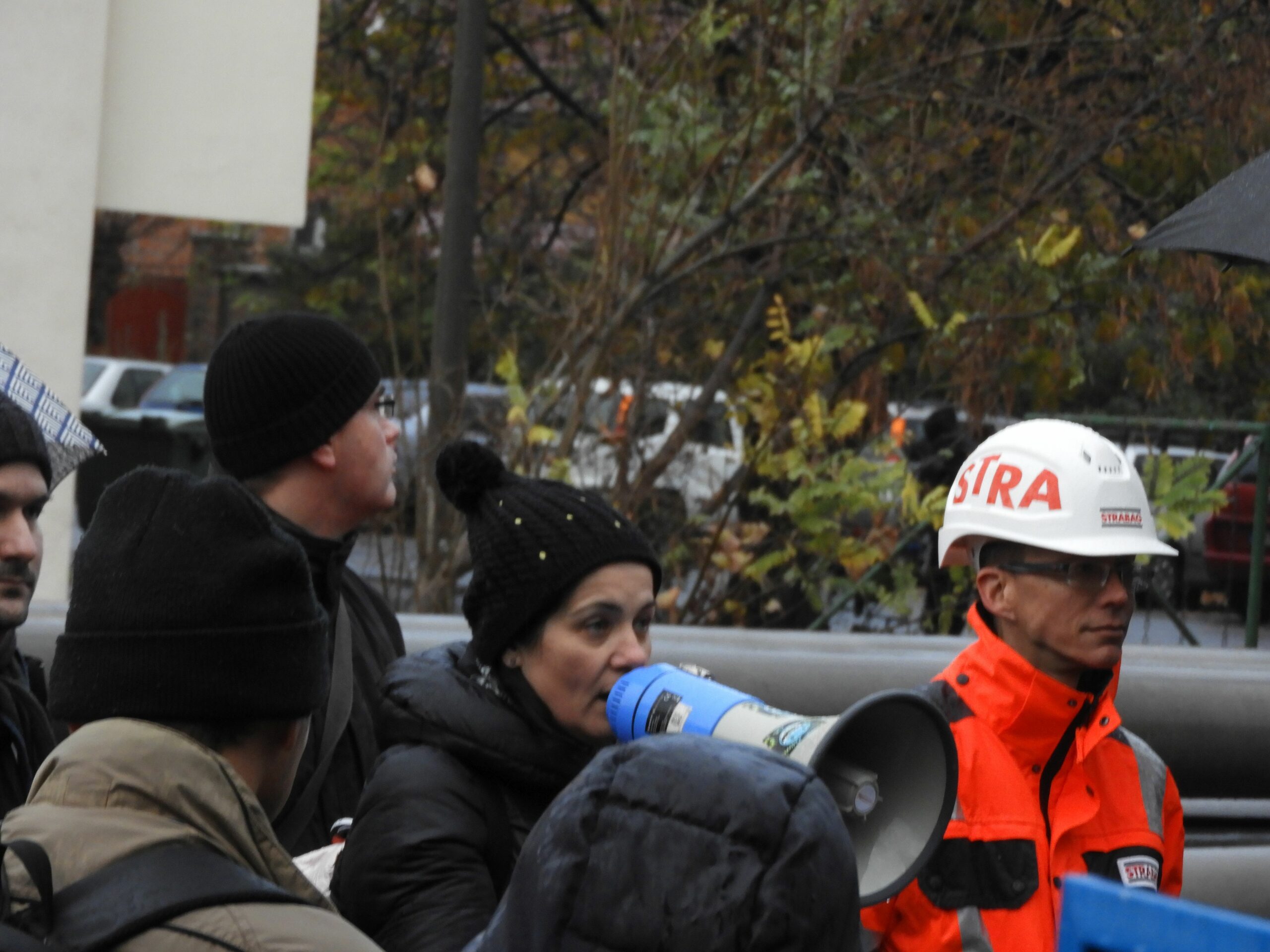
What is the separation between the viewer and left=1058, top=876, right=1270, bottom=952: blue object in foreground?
1.08 meters

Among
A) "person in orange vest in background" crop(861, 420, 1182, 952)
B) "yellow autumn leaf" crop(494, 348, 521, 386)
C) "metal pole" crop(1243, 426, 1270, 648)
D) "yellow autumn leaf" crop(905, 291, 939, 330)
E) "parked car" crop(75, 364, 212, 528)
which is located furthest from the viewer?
"parked car" crop(75, 364, 212, 528)

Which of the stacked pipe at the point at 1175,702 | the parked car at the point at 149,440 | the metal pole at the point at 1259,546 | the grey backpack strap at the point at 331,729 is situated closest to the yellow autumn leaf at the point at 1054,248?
the metal pole at the point at 1259,546

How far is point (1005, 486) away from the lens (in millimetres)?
2955

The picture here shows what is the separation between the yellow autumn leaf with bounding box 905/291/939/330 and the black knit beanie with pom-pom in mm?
5370

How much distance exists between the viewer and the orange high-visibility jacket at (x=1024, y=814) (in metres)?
2.58

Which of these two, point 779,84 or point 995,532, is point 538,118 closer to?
point 779,84

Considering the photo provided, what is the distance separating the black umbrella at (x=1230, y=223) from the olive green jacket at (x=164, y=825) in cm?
263

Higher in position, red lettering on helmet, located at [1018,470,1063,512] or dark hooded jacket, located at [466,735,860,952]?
red lettering on helmet, located at [1018,470,1063,512]

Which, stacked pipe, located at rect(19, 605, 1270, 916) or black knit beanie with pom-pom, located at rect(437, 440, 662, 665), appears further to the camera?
stacked pipe, located at rect(19, 605, 1270, 916)

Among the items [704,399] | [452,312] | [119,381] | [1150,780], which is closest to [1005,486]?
[1150,780]

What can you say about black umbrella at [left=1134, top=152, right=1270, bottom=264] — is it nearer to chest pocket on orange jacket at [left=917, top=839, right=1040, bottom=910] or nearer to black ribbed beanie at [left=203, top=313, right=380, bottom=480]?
chest pocket on orange jacket at [left=917, top=839, right=1040, bottom=910]

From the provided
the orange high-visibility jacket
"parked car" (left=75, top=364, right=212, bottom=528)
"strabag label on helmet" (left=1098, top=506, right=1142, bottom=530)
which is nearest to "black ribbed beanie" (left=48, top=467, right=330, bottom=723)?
the orange high-visibility jacket

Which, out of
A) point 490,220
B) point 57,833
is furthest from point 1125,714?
point 490,220

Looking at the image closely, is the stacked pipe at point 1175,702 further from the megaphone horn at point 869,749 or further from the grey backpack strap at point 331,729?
the megaphone horn at point 869,749
